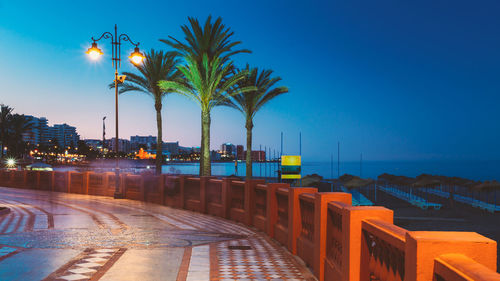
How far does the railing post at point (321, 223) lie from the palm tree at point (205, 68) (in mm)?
16937

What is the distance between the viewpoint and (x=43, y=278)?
681 cm

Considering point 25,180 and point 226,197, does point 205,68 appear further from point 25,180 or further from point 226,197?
point 25,180

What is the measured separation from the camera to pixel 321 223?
6703 millimetres

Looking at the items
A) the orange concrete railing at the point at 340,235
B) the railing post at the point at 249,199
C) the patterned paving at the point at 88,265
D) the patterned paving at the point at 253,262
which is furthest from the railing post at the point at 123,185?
the patterned paving at the point at 88,265

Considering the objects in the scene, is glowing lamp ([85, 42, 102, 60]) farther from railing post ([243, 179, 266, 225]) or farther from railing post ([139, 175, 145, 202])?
railing post ([243, 179, 266, 225])

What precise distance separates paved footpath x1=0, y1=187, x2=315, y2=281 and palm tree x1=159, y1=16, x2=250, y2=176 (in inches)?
406

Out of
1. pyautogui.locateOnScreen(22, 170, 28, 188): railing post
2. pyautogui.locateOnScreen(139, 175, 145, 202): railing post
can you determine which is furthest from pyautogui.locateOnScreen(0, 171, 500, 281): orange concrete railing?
pyautogui.locateOnScreen(22, 170, 28, 188): railing post

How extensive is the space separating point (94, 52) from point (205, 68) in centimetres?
628

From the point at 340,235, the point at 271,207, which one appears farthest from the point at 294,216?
the point at 340,235

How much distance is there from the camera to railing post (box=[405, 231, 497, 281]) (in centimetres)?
269

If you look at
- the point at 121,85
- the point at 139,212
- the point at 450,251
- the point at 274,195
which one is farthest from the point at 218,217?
the point at 121,85

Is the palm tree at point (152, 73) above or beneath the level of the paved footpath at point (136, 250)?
above

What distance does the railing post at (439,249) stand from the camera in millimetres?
2686

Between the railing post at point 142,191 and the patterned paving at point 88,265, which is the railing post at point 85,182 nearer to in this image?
the railing post at point 142,191
